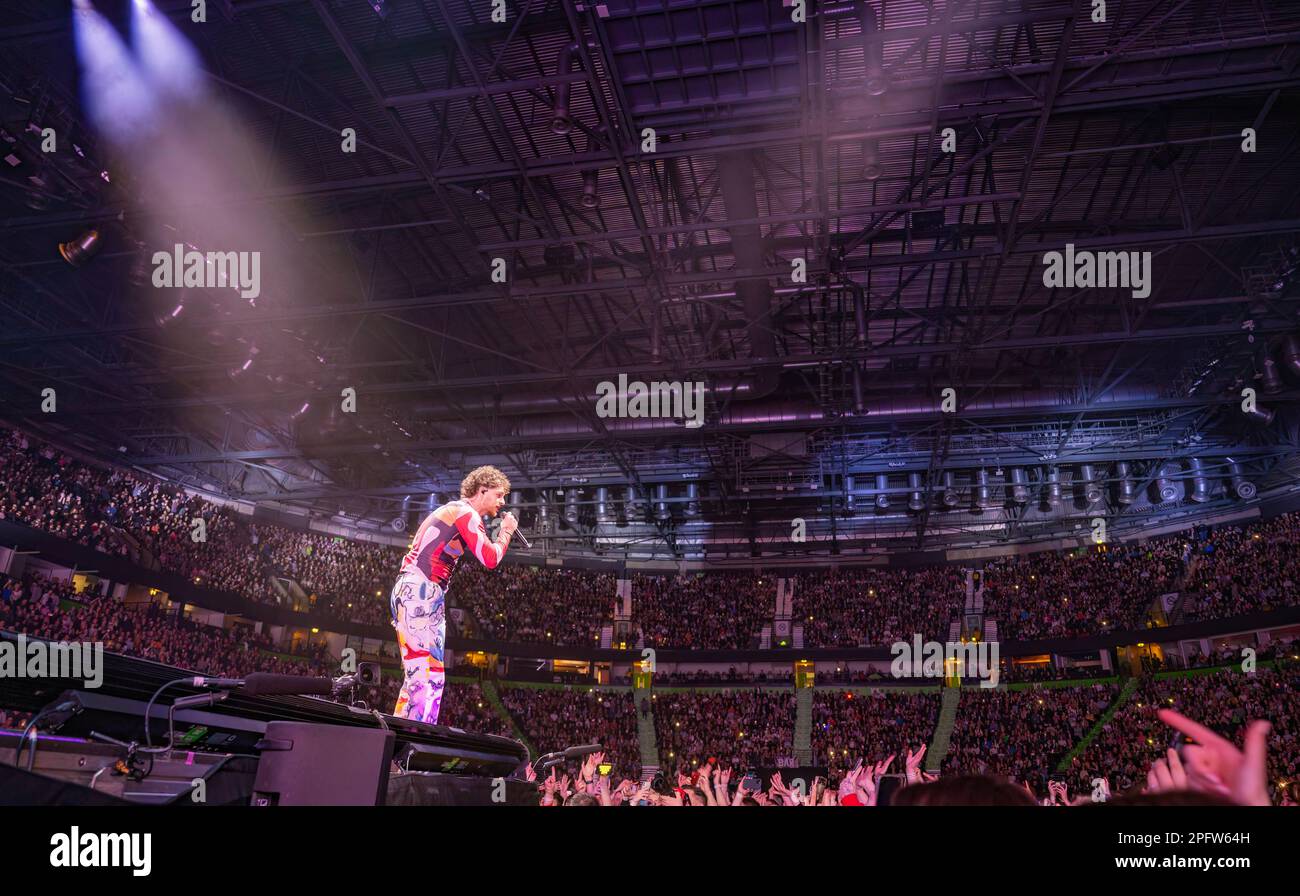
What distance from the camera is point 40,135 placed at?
9953 mm

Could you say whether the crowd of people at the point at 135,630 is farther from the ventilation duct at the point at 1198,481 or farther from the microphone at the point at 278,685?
the ventilation duct at the point at 1198,481

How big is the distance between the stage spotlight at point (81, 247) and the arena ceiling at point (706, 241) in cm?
39

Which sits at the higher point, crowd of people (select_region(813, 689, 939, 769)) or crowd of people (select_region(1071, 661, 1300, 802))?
crowd of people (select_region(1071, 661, 1300, 802))

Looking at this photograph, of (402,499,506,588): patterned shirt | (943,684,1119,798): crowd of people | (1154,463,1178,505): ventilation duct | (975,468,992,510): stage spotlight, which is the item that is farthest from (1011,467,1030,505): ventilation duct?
(402,499,506,588): patterned shirt

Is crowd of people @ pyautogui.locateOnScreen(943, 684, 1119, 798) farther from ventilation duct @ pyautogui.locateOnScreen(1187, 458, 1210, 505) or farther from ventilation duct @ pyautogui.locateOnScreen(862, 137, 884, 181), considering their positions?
ventilation duct @ pyautogui.locateOnScreen(862, 137, 884, 181)

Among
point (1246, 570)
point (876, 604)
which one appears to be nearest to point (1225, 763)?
point (1246, 570)

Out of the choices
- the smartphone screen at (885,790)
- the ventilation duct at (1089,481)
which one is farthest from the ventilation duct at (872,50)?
the ventilation duct at (1089,481)

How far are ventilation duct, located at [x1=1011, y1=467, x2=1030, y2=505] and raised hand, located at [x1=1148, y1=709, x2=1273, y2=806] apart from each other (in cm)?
2335

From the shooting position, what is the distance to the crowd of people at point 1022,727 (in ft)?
82.0

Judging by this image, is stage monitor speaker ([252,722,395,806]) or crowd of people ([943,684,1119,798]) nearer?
stage monitor speaker ([252,722,395,806])

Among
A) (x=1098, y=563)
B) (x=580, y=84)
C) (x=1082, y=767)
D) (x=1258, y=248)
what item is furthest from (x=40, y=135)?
(x=1098, y=563)

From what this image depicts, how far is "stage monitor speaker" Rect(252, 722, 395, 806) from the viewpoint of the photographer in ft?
8.09

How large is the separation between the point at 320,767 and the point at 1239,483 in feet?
88.9

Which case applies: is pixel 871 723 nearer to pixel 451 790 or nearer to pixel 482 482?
pixel 482 482
